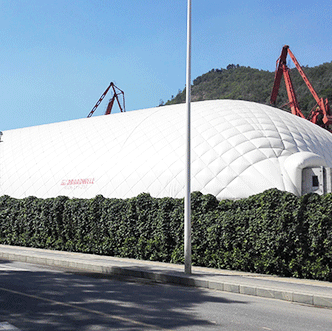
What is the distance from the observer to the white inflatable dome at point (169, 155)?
62.2 feet

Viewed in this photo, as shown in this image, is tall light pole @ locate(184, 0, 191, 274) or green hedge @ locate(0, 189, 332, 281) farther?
tall light pole @ locate(184, 0, 191, 274)

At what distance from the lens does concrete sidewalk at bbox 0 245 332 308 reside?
8562 mm

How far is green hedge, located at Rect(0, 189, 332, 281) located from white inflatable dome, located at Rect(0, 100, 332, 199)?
351 centimetres

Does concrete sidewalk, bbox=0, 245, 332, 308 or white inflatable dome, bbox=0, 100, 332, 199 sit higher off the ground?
white inflatable dome, bbox=0, 100, 332, 199

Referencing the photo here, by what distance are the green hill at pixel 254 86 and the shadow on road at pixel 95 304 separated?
70.4 m

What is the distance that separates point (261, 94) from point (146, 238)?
77109 millimetres

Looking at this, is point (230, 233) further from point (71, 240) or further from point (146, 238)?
point (71, 240)

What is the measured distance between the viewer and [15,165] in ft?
90.4

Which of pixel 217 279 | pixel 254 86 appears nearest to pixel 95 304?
pixel 217 279

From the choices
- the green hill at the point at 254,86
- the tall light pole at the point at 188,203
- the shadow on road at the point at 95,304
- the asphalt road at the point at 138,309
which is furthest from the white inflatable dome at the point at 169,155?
the green hill at the point at 254,86

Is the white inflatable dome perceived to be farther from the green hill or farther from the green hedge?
the green hill

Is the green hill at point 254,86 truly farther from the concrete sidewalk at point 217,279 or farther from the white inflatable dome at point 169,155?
the concrete sidewalk at point 217,279

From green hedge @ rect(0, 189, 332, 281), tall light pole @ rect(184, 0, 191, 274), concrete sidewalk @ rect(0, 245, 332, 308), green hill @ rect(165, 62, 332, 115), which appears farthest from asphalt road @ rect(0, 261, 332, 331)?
green hill @ rect(165, 62, 332, 115)

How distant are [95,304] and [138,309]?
836mm
